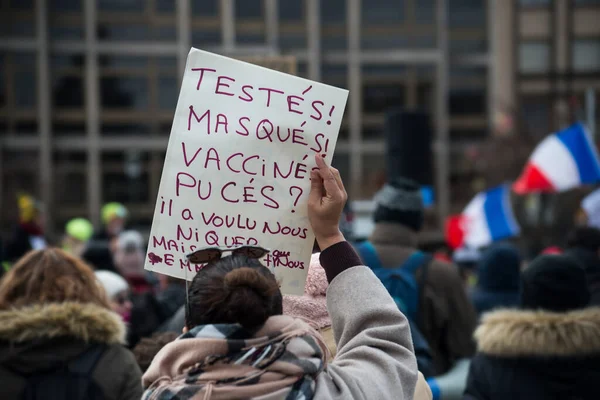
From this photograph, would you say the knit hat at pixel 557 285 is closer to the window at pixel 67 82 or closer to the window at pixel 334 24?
the window at pixel 67 82

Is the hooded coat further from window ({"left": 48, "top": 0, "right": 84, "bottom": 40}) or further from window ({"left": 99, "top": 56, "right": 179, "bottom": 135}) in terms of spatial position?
window ({"left": 48, "top": 0, "right": 84, "bottom": 40})

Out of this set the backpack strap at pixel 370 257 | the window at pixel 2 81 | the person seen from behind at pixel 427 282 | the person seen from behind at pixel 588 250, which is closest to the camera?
the backpack strap at pixel 370 257

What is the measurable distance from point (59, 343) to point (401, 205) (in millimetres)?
2407

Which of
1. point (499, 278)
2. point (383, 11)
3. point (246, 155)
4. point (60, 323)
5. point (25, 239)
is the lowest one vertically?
point (25, 239)

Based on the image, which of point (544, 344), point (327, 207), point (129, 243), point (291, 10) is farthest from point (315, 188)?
point (291, 10)

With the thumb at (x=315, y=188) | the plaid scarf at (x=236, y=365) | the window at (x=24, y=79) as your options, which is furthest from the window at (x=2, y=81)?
the plaid scarf at (x=236, y=365)

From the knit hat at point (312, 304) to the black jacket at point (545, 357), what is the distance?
1.29 m

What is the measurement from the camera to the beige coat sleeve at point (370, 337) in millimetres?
2101

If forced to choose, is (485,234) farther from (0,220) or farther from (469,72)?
(469,72)

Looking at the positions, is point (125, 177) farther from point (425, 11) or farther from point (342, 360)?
point (342, 360)

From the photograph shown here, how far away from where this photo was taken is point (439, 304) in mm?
5152

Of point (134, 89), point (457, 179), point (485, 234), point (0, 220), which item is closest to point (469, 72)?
point (457, 179)

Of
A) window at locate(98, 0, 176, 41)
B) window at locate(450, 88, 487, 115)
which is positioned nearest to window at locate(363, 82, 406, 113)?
window at locate(450, 88, 487, 115)

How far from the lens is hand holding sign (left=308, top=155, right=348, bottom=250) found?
7.54 feet
